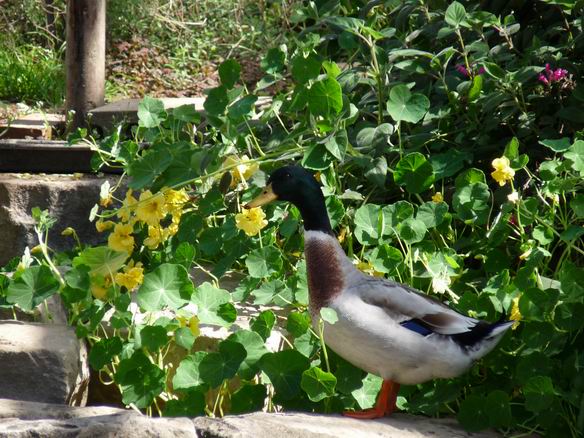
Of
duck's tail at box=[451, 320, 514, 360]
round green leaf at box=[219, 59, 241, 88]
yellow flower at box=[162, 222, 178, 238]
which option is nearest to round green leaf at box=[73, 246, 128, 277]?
yellow flower at box=[162, 222, 178, 238]

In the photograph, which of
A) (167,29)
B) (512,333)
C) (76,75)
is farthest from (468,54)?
(167,29)

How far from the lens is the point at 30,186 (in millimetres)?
4805

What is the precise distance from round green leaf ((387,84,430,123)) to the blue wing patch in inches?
37.4

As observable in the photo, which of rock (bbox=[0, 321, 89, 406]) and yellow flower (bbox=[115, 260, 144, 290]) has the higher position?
yellow flower (bbox=[115, 260, 144, 290])

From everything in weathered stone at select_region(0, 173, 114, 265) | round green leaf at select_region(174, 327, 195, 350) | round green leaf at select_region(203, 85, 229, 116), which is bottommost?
weathered stone at select_region(0, 173, 114, 265)

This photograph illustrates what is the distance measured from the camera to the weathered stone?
4789 mm

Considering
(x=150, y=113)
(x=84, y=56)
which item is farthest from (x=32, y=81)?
(x=150, y=113)

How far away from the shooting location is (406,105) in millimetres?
3438

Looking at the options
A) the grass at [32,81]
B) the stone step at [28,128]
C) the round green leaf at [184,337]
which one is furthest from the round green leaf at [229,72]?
the grass at [32,81]

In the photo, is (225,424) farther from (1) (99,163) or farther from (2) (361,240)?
(1) (99,163)

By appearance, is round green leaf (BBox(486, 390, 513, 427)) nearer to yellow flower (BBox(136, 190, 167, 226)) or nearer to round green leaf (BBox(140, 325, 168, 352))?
round green leaf (BBox(140, 325, 168, 352))

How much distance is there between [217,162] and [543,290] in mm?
1250

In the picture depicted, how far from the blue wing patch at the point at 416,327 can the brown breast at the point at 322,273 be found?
0.65 feet

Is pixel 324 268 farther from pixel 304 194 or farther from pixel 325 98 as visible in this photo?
pixel 325 98
